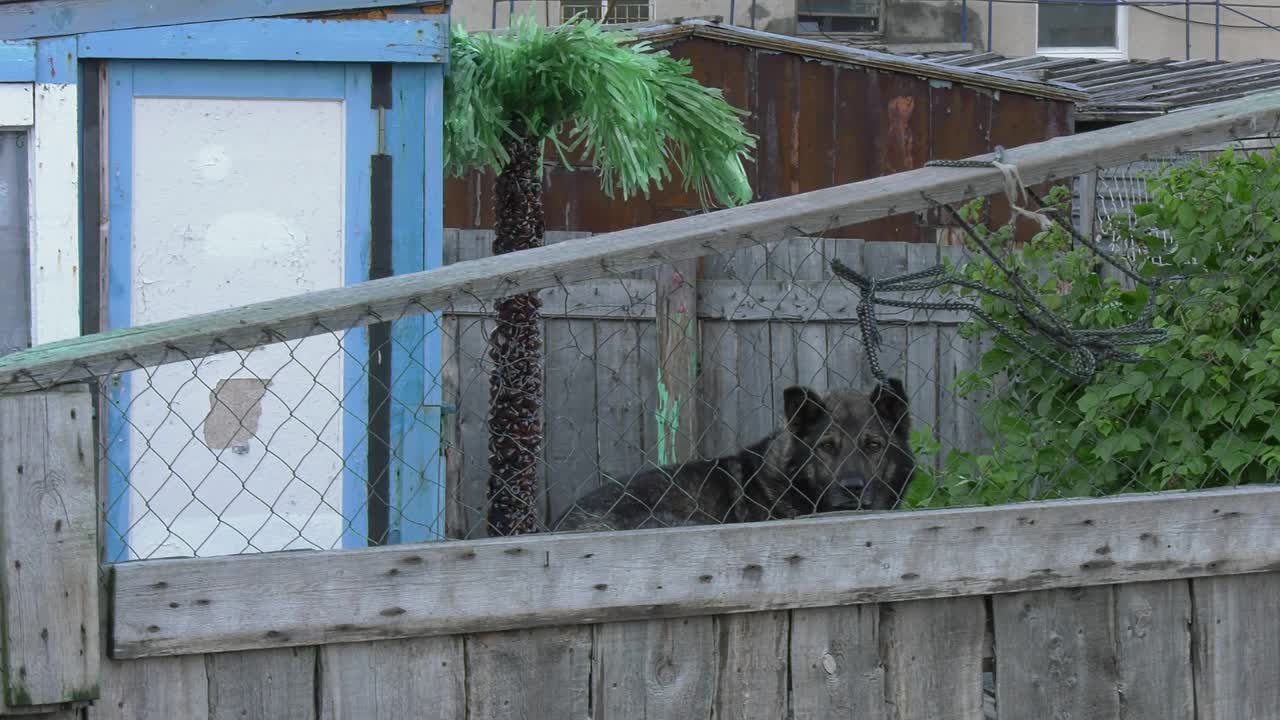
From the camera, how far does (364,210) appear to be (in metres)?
4.97

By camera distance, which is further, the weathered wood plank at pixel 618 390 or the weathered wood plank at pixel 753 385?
the weathered wood plank at pixel 618 390

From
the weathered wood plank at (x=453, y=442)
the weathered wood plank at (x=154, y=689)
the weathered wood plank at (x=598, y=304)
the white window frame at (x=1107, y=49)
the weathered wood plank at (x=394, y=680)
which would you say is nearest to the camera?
the weathered wood plank at (x=154, y=689)

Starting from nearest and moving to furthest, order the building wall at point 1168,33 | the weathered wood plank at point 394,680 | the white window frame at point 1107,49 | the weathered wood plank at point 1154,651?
the weathered wood plank at point 394,680 < the weathered wood plank at point 1154,651 < the building wall at point 1168,33 < the white window frame at point 1107,49

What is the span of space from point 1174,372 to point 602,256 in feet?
5.81

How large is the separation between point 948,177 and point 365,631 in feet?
5.43

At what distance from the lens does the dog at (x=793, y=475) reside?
5.21m

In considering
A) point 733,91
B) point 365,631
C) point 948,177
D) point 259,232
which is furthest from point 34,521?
point 733,91

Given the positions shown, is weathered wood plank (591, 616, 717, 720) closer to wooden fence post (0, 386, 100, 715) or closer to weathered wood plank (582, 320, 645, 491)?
wooden fence post (0, 386, 100, 715)

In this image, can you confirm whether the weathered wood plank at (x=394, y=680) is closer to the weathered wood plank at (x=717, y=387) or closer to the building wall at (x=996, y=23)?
the weathered wood plank at (x=717, y=387)

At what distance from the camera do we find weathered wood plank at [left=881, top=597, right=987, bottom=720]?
309 cm

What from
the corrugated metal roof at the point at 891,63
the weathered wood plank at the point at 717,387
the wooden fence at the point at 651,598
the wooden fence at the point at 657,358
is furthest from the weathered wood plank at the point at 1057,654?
the corrugated metal roof at the point at 891,63

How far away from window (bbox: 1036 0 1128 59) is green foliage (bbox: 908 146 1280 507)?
9938mm

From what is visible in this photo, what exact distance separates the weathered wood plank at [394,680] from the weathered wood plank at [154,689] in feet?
0.82

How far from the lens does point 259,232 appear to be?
4.93 m
